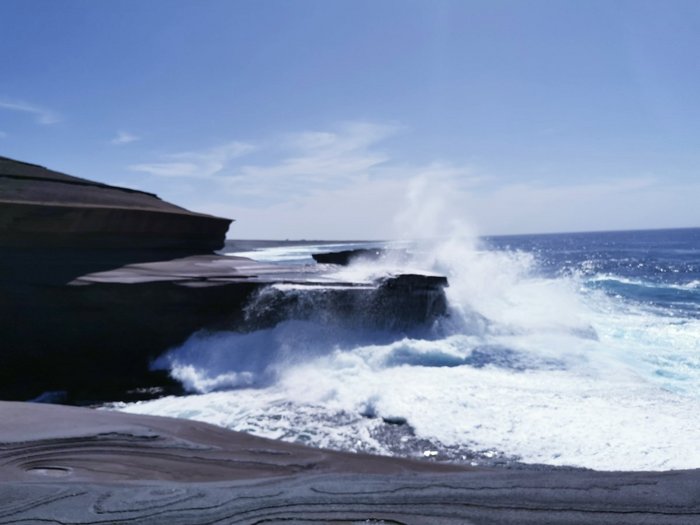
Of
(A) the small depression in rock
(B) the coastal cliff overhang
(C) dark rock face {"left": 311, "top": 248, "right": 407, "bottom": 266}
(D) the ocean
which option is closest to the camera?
(A) the small depression in rock

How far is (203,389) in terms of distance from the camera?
7.84 m

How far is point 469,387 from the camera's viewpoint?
23.1 feet

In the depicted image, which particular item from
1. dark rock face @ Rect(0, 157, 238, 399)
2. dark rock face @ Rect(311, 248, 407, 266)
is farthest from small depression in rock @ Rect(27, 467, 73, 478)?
dark rock face @ Rect(311, 248, 407, 266)

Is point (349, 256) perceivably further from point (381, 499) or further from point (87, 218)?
point (381, 499)

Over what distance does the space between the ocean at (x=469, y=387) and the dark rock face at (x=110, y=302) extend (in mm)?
489

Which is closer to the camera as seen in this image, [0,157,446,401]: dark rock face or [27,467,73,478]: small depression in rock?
[27,467,73,478]: small depression in rock

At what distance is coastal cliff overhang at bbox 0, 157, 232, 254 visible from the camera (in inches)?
413

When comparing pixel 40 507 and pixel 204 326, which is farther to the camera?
pixel 204 326

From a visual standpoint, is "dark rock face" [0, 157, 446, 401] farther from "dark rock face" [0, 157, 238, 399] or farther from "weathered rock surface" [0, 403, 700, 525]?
"weathered rock surface" [0, 403, 700, 525]

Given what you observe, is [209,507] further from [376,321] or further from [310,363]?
[376,321]

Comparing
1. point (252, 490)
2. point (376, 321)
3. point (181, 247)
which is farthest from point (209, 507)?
point (181, 247)

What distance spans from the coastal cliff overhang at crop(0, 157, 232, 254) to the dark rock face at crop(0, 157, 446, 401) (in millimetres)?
36

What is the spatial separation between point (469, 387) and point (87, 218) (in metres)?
10.1

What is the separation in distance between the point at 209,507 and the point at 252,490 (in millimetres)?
238
